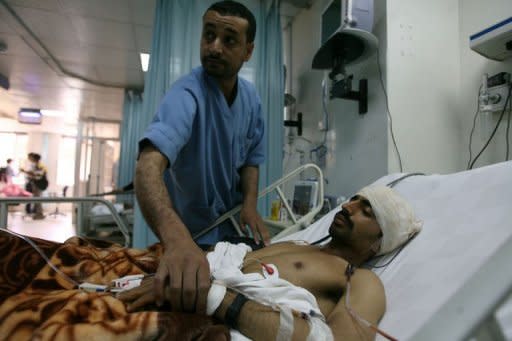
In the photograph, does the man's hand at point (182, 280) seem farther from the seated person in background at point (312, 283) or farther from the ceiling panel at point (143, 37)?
the ceiling panel at point (143, 37)

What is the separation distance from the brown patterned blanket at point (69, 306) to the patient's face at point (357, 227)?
0.62m

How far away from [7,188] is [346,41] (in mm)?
8436

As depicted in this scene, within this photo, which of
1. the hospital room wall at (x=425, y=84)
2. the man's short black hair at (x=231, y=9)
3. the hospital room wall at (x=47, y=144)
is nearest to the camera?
the man's short black hair at (x=231, y=9)

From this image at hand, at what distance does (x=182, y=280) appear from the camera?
584 mm

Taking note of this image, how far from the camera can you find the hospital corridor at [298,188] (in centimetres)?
64

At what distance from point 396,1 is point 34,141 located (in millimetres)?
10119

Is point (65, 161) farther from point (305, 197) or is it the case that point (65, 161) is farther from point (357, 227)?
point (357, 227)

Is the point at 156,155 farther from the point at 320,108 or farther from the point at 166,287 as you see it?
the point at 320,108

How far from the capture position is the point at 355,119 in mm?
1979

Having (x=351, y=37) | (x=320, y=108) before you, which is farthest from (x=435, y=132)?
(x=320, y=108)

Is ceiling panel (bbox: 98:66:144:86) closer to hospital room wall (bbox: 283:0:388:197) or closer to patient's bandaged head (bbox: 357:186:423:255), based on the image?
hospital room wall (bbox: 283:0:388:197)

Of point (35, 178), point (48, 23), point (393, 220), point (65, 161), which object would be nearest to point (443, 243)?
point (393, 220)

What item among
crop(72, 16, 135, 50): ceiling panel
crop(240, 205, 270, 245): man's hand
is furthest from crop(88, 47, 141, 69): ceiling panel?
crop(240, 205, 270, 245): man's hand

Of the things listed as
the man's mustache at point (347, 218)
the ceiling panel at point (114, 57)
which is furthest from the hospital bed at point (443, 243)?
the ceiling panel at point (114, 57)
